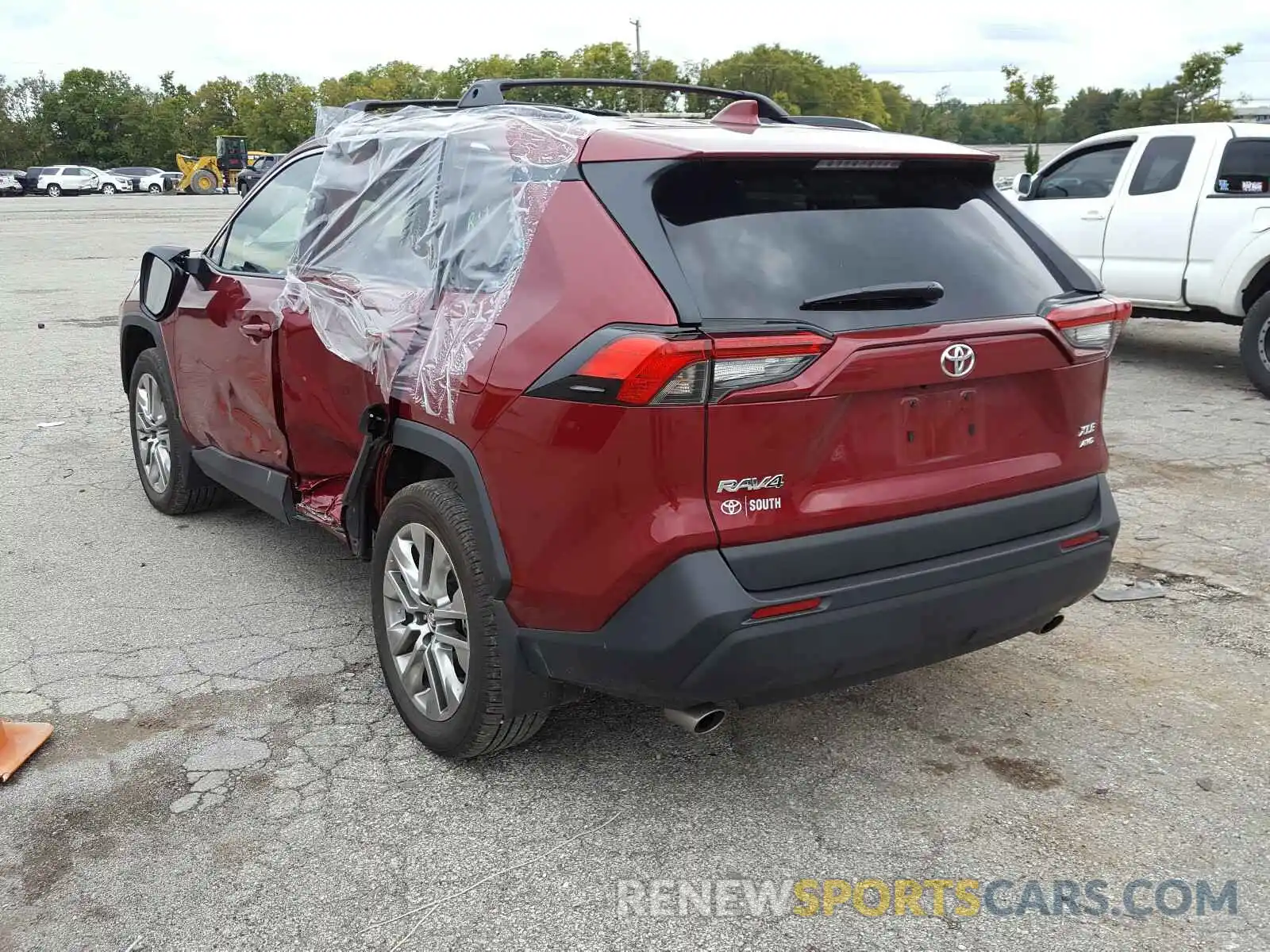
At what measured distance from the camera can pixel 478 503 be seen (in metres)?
2.92

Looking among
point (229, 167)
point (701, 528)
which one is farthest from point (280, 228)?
point (229, 167)

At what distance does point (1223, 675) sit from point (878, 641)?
70.9 inches

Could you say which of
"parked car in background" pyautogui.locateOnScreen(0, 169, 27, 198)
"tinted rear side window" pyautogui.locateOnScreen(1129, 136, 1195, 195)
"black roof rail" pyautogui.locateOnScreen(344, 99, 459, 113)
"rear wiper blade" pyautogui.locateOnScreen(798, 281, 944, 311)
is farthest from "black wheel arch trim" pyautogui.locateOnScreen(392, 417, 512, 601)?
"parked car in background" pyautogui.locateOnScreen(0, 169, 27, 198)

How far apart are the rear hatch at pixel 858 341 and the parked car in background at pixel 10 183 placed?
230 feet

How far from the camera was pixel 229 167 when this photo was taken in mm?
62688

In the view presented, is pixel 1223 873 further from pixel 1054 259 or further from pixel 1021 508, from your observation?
pixel 1054 259

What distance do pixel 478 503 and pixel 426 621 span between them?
22.0 inches

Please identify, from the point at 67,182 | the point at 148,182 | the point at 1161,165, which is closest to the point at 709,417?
the point at 1161,165

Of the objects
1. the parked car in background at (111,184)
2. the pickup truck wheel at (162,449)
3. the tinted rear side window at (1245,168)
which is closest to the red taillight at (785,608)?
the pickup truck wheel at (162,449)

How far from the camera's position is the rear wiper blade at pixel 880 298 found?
8.85ft

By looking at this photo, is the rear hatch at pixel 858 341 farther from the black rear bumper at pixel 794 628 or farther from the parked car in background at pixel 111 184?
the parked car in background at pixel 111 184

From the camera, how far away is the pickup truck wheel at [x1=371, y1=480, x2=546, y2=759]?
298cm

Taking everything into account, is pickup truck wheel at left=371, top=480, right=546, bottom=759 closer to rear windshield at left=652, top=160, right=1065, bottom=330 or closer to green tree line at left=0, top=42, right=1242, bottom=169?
rear windshield at left=652, top=160, right=1065, bottom=330

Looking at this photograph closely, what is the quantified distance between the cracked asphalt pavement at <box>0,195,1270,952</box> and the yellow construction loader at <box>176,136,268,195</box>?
62836 mm
